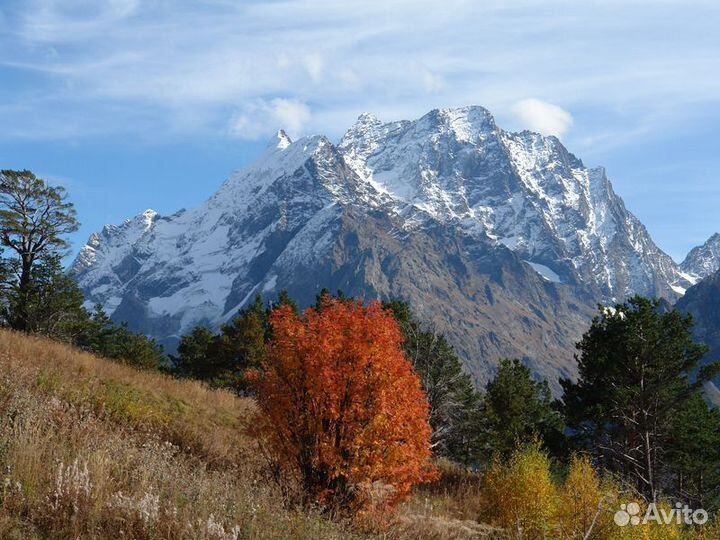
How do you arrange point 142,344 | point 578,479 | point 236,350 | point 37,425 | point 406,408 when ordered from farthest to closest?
point 142,344, point 236,350, point 578,479, point 406,408, point 37,425

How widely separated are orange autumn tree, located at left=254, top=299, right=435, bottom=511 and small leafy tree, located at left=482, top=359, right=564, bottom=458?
3129 cm

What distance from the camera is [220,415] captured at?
22.2 m

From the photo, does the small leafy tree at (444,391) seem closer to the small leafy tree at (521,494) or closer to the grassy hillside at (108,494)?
the small leafy tree at (521,494)

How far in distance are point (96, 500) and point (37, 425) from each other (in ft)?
8.00

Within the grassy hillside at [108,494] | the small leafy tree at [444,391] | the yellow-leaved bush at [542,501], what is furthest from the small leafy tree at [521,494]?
the small leafy tree at [444,391]

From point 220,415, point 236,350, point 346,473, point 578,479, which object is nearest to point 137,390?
point 220,415

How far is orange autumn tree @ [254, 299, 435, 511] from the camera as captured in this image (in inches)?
574

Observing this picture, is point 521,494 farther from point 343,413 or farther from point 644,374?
point 644,374

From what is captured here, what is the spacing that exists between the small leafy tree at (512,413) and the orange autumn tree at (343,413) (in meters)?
31.3

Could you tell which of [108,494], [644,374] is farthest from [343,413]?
[644,374]

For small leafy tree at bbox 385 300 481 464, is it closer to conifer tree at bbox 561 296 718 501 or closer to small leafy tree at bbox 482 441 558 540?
conifer tree at bbox 561 296 718 501

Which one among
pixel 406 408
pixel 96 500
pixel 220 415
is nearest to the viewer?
pixel 96 500

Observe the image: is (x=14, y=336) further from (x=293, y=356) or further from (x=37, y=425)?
(x=37, y=425)

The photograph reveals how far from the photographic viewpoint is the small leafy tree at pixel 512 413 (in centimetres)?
4634
